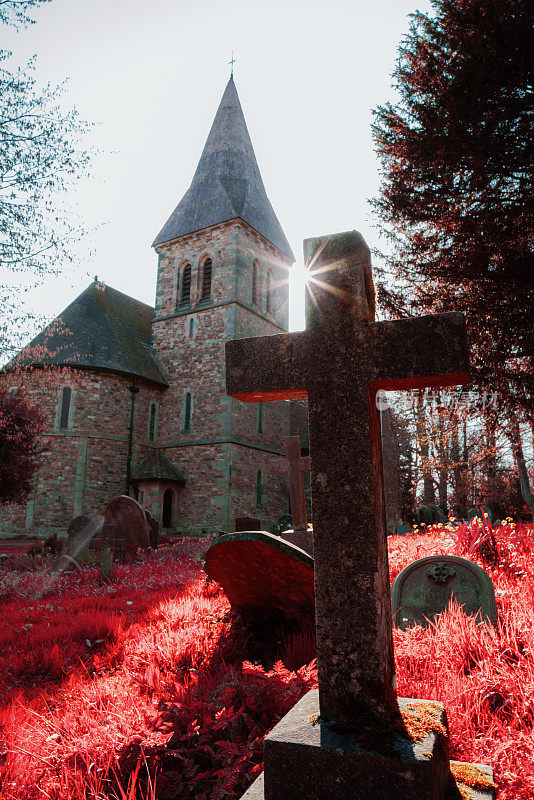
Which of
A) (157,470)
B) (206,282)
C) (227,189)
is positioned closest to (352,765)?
(157,470)

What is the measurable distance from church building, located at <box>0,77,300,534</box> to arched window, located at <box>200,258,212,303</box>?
6 cm

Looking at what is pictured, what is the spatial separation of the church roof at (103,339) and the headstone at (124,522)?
10.2 m

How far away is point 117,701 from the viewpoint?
2.86 meters

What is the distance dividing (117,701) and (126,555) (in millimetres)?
8529

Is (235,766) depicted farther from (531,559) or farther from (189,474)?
(189,474)

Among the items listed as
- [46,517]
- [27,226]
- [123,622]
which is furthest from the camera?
[46,517]

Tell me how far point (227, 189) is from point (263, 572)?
2361cm

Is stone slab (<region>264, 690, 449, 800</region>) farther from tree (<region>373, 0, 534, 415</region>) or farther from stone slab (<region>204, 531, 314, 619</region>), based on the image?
tree (<region>373, 0, 534, 415</region>)

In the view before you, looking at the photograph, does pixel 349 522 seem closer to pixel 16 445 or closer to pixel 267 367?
pixel 267 367

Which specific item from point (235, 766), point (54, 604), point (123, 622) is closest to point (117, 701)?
point (235, 766)

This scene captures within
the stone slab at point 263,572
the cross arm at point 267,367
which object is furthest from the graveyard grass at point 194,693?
the cross arm at point 267,367

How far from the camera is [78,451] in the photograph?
19.4 metres

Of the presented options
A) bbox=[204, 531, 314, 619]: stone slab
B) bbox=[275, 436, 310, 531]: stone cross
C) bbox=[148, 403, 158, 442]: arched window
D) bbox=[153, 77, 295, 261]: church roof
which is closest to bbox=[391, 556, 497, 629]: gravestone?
bbox=[204, 531, 314, 619]: stone slab

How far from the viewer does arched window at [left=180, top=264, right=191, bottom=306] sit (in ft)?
77.6
